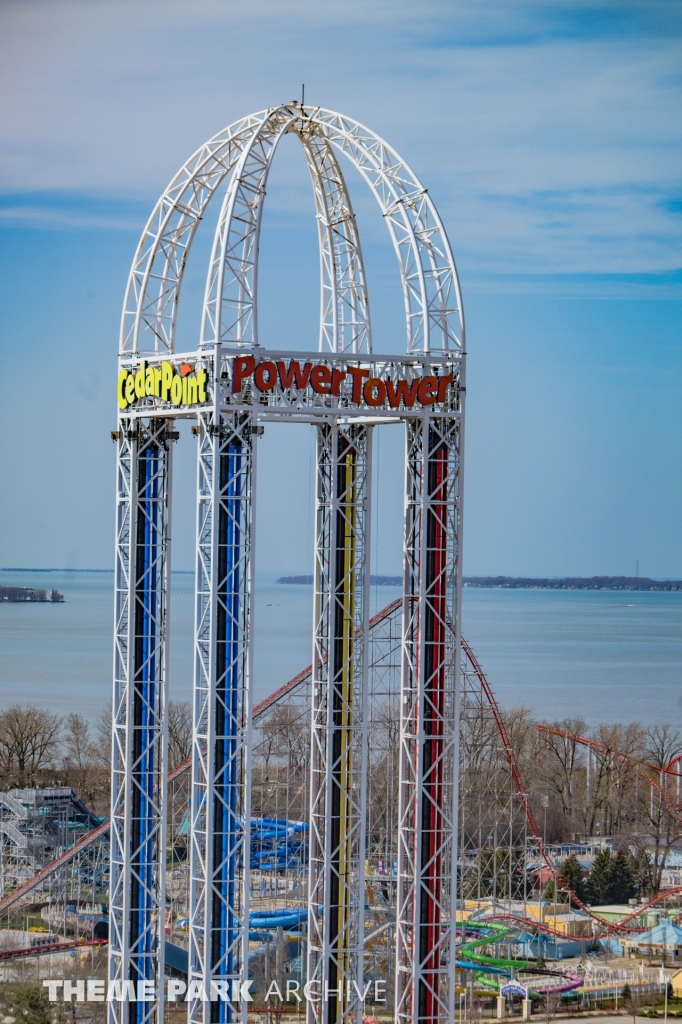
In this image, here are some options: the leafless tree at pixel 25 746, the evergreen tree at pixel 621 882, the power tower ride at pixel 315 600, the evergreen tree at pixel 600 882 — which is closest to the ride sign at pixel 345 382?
the power tower ride at pixel 315 600

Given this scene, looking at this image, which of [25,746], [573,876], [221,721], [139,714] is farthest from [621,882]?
[221,721]

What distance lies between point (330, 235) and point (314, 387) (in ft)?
14.5

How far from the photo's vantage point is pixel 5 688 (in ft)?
466

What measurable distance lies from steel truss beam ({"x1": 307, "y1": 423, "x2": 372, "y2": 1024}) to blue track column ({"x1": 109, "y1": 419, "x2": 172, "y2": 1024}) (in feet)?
9.87

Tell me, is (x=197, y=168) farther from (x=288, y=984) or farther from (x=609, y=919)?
(x=609, y=919)

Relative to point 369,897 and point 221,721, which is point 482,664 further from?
point 221,721

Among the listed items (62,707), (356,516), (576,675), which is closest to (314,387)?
(356,516)

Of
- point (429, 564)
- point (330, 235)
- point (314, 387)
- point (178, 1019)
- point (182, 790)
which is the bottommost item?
point (178, 1019)

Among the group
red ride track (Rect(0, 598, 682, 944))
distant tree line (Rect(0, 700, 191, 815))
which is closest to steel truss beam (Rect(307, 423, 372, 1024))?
red ride track (Rect(0, 598, 682, 944))

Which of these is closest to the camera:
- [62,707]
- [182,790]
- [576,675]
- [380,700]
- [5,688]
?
[182,790]

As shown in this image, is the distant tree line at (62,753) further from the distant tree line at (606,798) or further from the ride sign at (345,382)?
the ride sign at (345,382)

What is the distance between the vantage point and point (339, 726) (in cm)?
3619

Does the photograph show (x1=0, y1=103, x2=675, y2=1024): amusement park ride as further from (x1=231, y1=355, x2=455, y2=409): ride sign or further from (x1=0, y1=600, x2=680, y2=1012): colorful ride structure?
(x1=0, y1=600, x2=680, y2=1012): colorful ride structure

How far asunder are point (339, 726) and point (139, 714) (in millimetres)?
3859
